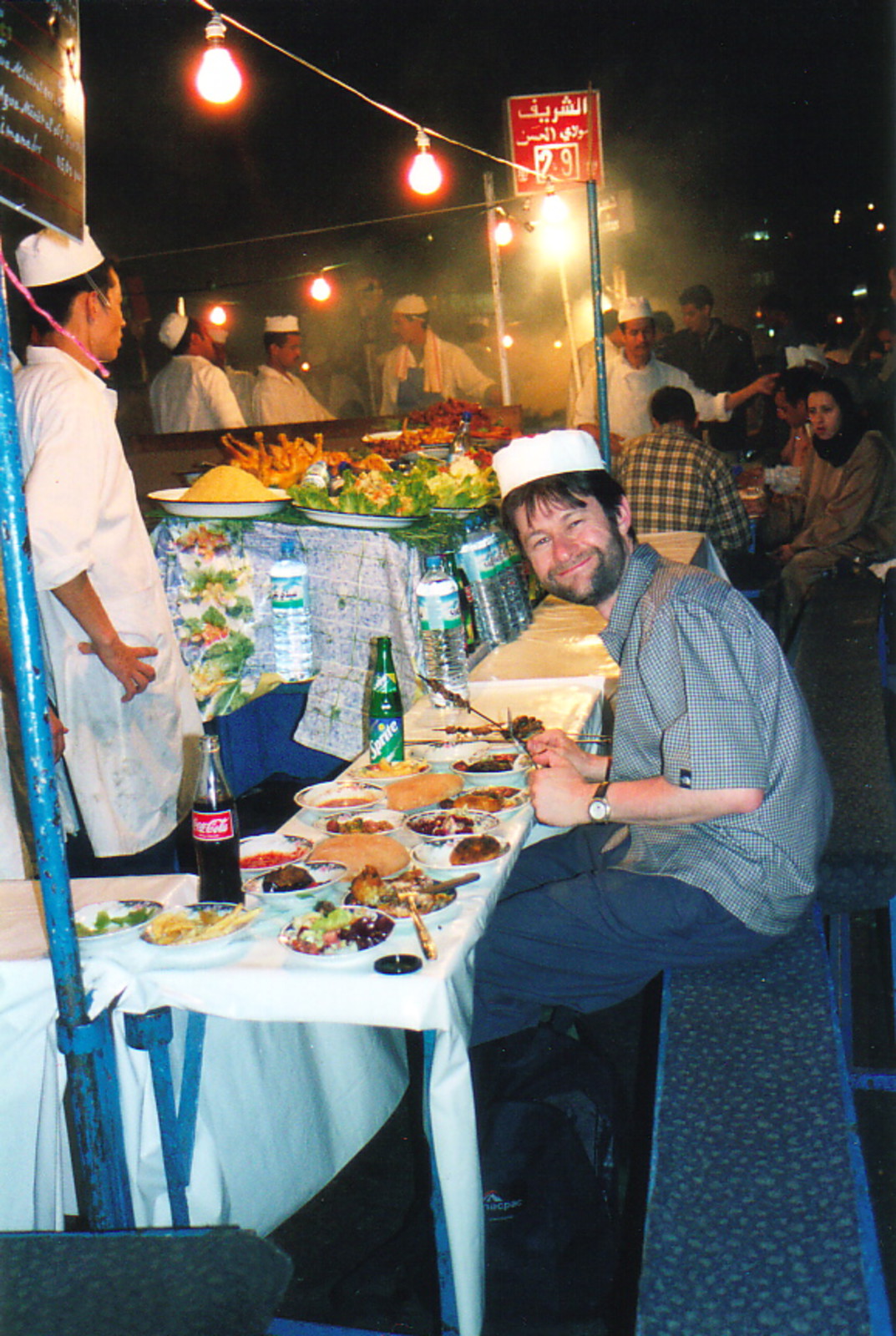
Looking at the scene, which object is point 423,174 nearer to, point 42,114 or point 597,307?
point 597,307

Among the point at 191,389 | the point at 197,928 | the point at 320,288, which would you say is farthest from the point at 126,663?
the point at 320,288

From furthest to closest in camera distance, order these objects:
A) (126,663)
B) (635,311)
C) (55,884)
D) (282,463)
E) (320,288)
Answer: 1. (320,288)
2. (635,311)
3. (282,463)
4. (126,663)
5. (55,884)

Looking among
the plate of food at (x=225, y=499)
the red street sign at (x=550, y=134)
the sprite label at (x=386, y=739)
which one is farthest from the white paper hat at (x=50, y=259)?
the red street sign at (x=550, y=134)

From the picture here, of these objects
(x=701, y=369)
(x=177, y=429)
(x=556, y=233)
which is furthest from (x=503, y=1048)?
(x=556, y=233)

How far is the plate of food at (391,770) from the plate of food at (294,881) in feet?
2.10

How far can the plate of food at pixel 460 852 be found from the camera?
2229 millimetres

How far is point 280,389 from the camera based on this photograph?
1032 cm

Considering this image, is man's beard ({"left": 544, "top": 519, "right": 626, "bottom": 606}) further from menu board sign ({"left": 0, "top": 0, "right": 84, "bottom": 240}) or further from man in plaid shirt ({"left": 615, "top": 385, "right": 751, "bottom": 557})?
man in plaid shirt ({"left": 615, "top": 385, "right": 751, "bottom": 557})

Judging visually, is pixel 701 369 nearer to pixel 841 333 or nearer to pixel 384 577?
pixel 841 333

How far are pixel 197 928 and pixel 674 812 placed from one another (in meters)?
1.11

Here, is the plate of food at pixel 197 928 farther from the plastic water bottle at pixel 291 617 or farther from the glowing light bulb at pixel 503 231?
the glowing light bulb at pixel 503 231

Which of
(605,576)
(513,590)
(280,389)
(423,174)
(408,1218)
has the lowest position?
(408,1218)

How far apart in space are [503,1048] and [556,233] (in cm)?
1260

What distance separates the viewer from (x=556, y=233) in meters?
13.1
